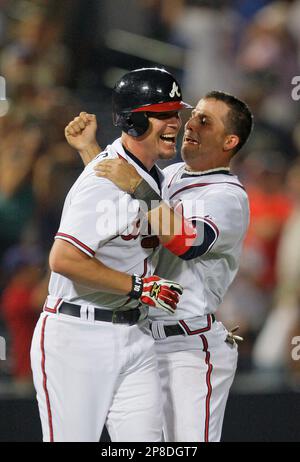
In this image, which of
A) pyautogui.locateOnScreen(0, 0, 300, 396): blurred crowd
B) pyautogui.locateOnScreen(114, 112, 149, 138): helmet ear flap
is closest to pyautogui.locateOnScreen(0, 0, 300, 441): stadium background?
pyautogui.locateOnScreen(0, 0, 300, 396): blurred crowd

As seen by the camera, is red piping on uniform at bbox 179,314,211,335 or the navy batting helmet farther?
red piping on uniform at bbox 179,314,211,335

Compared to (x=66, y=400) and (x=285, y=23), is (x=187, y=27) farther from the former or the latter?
(x=66, y=400)

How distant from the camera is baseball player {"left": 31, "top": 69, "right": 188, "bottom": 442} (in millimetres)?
2391

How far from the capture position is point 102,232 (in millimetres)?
2404

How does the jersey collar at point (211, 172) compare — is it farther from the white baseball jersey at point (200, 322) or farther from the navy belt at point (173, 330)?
the navy belt at point (173, 330)

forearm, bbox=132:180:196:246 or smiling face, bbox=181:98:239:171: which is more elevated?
smiling face, bbox=181:98:239:171

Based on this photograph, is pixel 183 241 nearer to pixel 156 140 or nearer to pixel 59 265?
pixel 156 140

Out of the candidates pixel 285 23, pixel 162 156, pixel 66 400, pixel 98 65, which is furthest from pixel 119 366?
pixel 285 23

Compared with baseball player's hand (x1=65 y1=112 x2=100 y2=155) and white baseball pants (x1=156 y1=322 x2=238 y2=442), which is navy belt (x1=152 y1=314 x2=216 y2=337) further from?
baseball player's hand (x1=65 y1=112 x2=100 y2=155)

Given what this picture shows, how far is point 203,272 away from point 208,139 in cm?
43

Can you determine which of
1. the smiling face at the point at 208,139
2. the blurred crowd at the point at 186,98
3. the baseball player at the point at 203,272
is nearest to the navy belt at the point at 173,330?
the baseball player at the point at 203,272

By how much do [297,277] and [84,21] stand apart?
182 cm

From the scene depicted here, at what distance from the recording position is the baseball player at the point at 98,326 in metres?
2.39

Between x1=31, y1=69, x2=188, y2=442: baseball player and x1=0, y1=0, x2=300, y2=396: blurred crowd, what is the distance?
4.79ft
